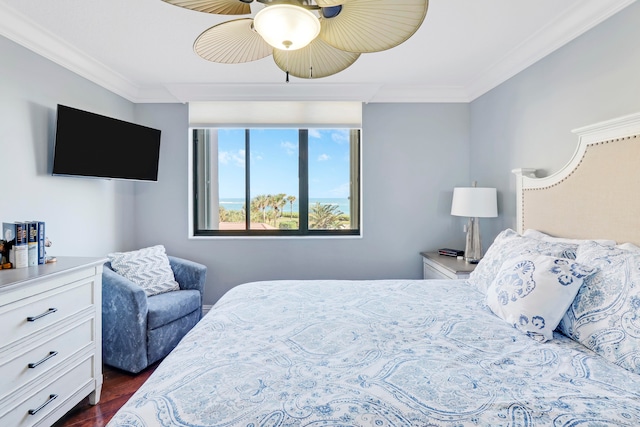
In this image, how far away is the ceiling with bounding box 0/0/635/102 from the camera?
186cm

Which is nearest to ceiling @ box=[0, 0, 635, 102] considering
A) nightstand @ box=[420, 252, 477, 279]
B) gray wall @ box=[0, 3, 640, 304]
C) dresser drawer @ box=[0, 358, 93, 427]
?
gray wall @ box=[0, 3, 640, 304]

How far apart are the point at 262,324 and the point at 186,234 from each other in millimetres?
2164

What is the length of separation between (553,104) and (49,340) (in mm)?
3330

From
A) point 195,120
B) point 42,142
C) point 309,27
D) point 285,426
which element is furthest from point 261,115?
point 285,426

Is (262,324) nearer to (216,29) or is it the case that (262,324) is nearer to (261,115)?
(216,29)

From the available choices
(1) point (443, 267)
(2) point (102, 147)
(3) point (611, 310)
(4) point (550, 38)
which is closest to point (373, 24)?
(3) point (611, 310)

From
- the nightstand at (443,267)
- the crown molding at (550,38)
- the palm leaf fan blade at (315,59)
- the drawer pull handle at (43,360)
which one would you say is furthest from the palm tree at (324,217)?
the drawer pull handle at (43,360)

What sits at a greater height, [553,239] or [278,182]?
[278,182]

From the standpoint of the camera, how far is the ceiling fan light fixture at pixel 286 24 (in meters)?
1.04

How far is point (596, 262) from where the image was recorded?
1353 millimetres

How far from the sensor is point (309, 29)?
3.57 ft

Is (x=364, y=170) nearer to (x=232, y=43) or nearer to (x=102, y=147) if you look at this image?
(x=232, y=43)

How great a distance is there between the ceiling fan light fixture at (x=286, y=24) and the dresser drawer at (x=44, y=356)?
182 cm

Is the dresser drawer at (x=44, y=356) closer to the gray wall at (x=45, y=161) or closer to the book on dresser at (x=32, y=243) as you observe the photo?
the book on dresser at (x=32, y=243)
